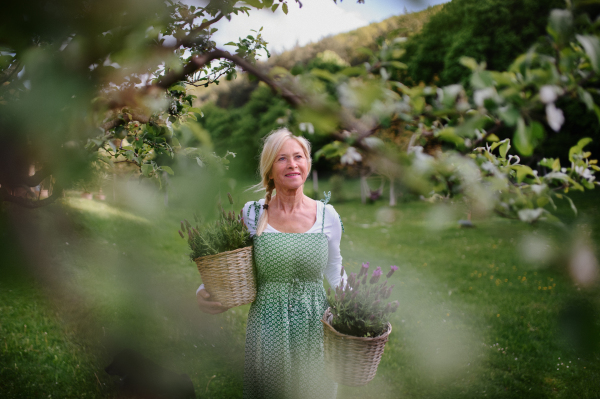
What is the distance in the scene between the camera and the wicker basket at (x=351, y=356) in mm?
1605

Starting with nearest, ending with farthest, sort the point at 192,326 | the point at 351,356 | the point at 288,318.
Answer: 1. the point at 351,356
2. the point at 288,318
3. the point at 192,326

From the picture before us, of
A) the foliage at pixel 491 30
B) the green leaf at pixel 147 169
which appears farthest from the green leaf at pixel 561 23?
the foliage at pixel 491 30

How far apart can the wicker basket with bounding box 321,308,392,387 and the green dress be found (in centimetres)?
42

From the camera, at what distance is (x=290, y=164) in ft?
6.92

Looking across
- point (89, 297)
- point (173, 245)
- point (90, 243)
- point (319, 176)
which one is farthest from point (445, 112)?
point (319, 176)

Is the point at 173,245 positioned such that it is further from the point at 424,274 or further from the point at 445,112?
the point at 445,112

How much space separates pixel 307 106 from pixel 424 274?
726 centimetres

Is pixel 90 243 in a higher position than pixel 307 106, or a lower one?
lower

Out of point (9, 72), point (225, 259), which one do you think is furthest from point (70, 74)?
point (225, 259)

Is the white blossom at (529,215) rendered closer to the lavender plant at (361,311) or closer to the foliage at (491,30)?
the lavender plant at (361,311)

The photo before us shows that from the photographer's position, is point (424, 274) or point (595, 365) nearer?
point (595, 365)

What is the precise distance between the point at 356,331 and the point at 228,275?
27.6 inches

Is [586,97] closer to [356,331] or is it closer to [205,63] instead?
[205,63]

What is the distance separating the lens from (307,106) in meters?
0.63
